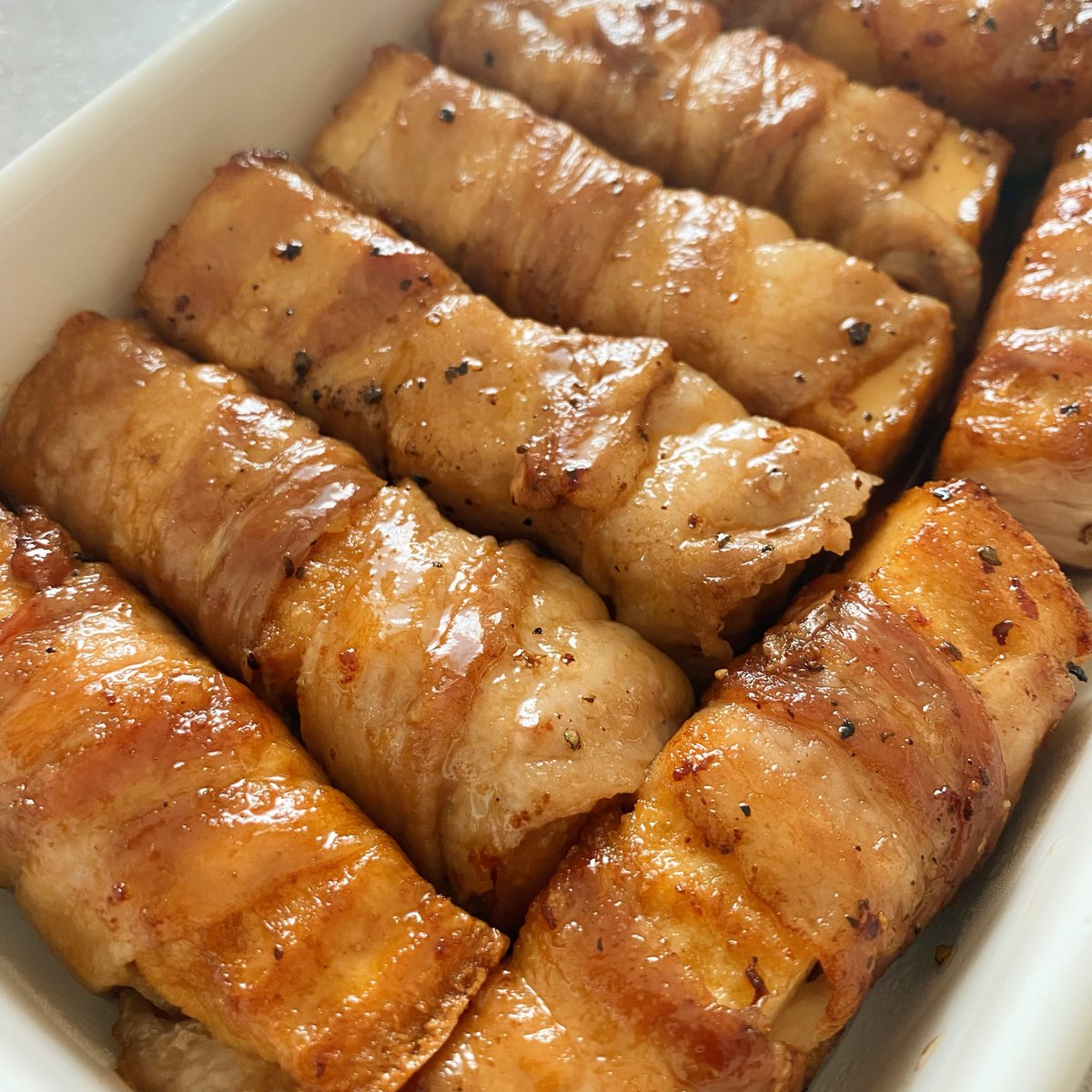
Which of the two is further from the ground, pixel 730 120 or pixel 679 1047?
pixel 730 120

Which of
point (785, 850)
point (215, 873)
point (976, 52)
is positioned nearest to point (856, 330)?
point (976, 52)

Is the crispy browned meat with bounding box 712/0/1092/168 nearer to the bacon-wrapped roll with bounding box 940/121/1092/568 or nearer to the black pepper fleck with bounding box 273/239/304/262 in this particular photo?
the bacon-wrapped roll with bounding box 940/121/1092/568

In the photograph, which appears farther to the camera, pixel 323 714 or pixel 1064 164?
pixel 1064 164

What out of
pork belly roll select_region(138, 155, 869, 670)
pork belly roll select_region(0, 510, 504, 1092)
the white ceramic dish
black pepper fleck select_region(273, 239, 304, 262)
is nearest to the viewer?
the white ceramic dish

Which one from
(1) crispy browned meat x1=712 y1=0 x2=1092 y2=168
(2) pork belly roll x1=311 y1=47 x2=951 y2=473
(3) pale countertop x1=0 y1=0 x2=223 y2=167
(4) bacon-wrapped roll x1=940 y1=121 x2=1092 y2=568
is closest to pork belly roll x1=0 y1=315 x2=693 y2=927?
(2) pork belly roll x1=311 y1=47 x2=951 y2=473

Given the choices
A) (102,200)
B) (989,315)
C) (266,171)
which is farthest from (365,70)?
(989,315)

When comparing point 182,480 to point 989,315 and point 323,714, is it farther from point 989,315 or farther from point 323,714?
point 989,315

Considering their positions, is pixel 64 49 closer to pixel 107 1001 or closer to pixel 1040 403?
pixel 107 1001
